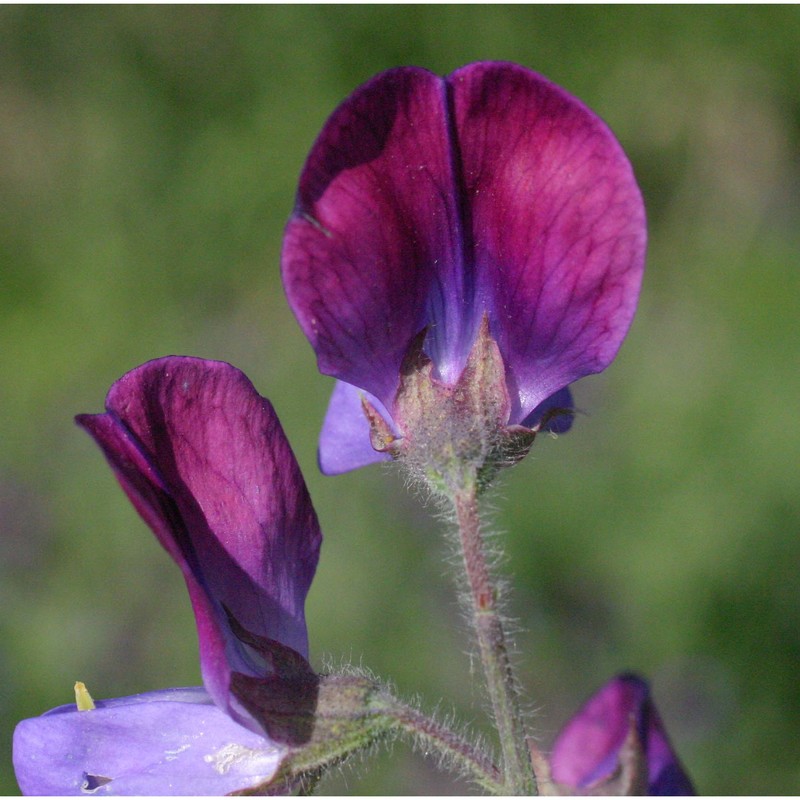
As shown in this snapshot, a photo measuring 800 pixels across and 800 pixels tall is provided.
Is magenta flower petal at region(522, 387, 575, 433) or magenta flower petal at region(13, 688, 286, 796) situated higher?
magenta flower petal at region(522, 387, 575, 433)

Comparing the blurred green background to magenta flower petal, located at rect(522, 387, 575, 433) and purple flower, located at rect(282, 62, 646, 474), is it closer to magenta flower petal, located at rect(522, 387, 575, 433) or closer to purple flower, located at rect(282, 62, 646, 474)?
magenta flower petal, located at rect(522, 387, 575, 433)

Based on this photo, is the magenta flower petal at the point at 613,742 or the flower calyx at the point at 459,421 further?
the magenta flower petal at the point at 613,742

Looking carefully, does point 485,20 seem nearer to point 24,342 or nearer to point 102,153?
point 102,153

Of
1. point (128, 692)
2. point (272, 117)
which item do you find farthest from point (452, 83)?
point (272, 117)

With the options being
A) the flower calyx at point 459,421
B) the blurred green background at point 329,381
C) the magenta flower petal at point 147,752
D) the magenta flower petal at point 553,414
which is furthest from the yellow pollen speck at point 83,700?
the blurred green background at point 329,381

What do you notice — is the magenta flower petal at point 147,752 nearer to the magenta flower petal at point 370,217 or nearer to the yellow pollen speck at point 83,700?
the yellow pollen speck at point 83,700

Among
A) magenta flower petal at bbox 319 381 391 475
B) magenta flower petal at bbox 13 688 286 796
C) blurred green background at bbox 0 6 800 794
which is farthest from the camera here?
blurred green background at bbox 0 6 800 794

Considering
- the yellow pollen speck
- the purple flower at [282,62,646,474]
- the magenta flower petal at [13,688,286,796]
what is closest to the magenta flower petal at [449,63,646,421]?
the purple flower at [282,62,646,474]
